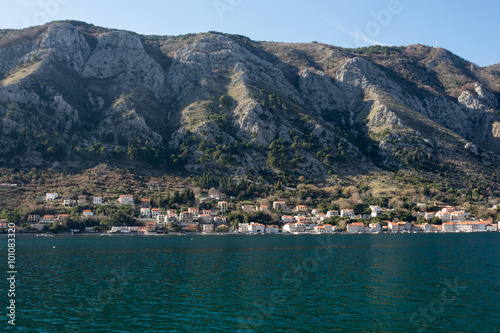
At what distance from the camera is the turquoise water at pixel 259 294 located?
30.5m

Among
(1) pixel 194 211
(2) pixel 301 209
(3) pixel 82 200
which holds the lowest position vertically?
(2) pixel 301 209

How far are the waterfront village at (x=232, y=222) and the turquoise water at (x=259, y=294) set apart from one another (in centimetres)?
6197

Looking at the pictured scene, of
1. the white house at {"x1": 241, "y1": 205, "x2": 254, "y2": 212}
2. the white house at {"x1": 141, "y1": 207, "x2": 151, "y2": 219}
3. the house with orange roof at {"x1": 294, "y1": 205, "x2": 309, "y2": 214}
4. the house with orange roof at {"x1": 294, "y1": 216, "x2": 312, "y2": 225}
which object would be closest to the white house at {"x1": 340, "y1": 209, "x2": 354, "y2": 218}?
the house with orange roof at {"x1": 294, "y1": 205, "x2": 309, "y2": 214}

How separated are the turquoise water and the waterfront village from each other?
2440 inches

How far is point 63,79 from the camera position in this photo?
19800 cm

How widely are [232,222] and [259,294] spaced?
100.0 m

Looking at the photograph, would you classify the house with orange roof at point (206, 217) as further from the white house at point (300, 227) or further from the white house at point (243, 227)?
the white house at point (300, 227)

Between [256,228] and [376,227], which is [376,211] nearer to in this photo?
[376,227]

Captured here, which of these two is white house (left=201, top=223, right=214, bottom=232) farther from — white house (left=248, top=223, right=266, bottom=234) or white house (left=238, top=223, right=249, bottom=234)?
white house (left=248, top=223, right=266, bottom=234)

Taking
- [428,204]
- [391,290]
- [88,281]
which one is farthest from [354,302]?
[428,204]

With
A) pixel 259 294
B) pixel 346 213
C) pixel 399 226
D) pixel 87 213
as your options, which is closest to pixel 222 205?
pixel 346 213

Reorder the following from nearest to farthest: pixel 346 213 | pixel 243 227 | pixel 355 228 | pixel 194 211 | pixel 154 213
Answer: pixel 355 228, pixel 243 227, pixel 154 213, pixel 194 211, pixel 346 213

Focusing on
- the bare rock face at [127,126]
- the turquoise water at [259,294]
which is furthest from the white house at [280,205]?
the turquoise water at [259,294]

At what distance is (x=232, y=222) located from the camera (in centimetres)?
13938
